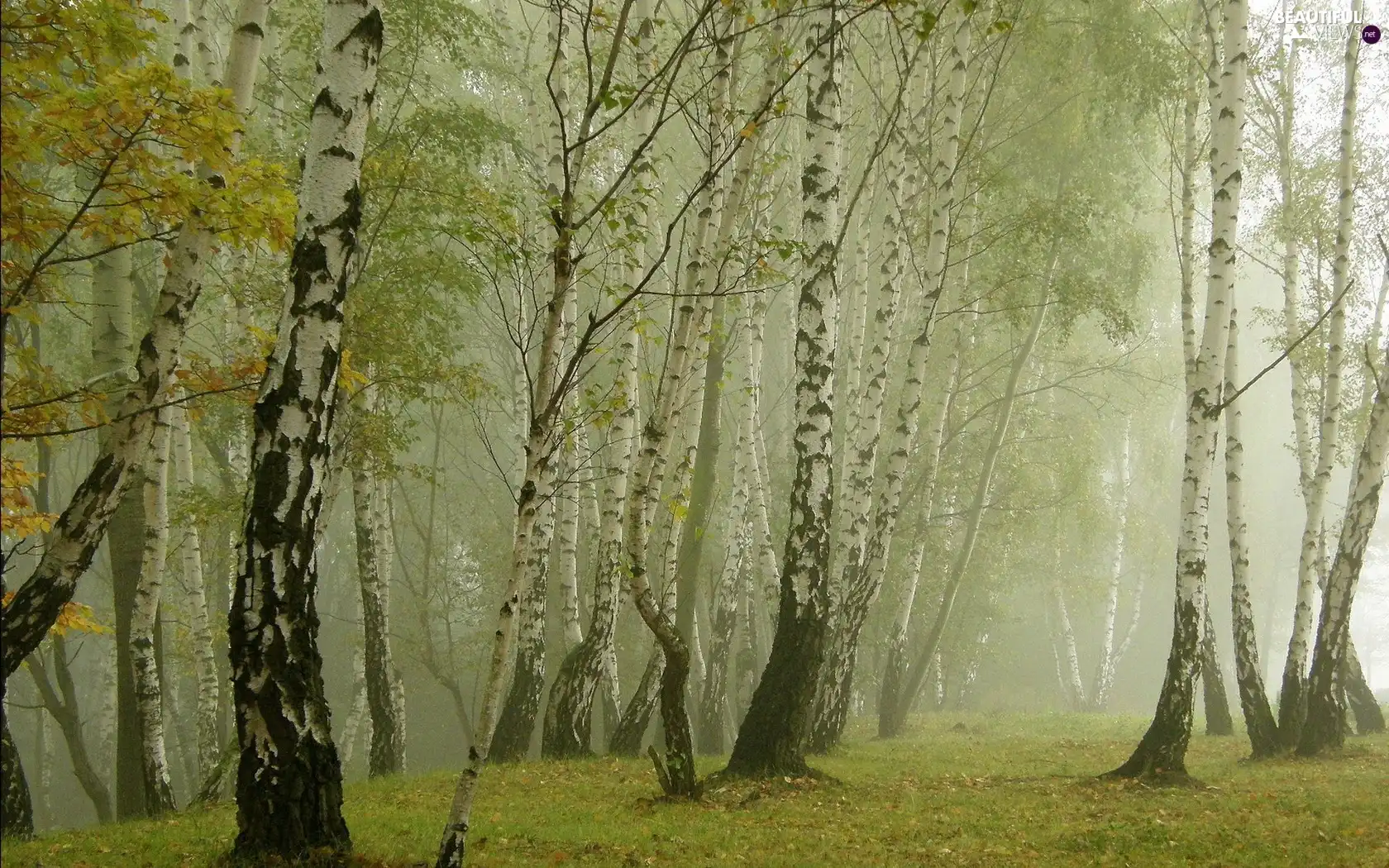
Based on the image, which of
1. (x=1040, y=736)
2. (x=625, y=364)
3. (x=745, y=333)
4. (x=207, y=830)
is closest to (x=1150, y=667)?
(x=1040, y=736)

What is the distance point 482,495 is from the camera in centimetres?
2986

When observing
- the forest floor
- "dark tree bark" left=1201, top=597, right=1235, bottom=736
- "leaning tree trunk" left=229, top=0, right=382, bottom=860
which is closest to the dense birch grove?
"leaning tree trunk" left=229, top=0, right=382, bottom=860

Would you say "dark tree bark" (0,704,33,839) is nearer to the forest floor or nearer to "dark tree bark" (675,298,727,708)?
the forest floor

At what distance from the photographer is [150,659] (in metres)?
8.89

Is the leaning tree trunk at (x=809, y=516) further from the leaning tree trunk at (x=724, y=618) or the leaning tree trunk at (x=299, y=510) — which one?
the leaning tree trunk at (x=724, y=618)

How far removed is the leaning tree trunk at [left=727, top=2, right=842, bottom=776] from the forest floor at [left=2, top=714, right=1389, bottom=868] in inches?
16.8

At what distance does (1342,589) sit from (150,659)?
12179 mm

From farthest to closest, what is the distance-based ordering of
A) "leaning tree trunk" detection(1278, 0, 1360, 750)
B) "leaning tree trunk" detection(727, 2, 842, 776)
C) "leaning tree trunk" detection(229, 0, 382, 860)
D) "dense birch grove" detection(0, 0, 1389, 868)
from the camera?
"leaning tree trunk" detection(1278, 0, 1360, 750)
"leaning tree trunk" detection(727, 2, 842, 776)
"dense birch grove" detection(0, 0, 1389, 868)
"leaning tree trunk" detection(229, 0, 382, 860)

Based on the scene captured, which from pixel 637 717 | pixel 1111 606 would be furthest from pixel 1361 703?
pixel 1111 606

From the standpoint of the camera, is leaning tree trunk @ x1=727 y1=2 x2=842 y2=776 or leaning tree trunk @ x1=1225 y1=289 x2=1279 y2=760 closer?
leaning tree trunk @ x1=727 y1=2 x2=842 y2=776

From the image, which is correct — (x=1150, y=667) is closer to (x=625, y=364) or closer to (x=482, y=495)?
(x=482, y=495)

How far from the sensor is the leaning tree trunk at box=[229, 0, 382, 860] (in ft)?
16.1

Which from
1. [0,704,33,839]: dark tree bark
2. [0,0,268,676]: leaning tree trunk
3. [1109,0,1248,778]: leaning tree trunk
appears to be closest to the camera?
[0,0,268,676]: leaning tree trunk

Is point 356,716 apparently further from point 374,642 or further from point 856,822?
point 856,822
